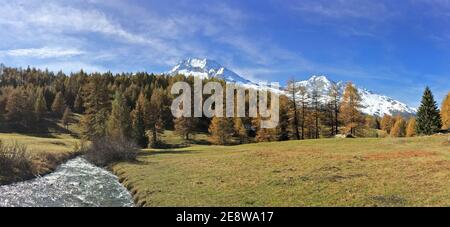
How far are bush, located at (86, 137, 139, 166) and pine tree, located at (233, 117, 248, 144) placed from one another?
46730 mm

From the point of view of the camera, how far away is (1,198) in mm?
35375

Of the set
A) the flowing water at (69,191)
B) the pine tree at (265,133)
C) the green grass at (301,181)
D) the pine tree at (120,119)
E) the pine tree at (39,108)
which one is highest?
the pine tree at (39,108)

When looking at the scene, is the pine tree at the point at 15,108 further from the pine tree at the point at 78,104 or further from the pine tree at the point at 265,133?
the pine tree at the point at 265,133

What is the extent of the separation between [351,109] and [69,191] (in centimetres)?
7060

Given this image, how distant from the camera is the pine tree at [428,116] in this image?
94.4 meters

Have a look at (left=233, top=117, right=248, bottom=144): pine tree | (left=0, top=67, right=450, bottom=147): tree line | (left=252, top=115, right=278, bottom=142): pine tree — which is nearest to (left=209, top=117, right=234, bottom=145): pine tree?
(left=0, top=67, right=450, bottom=147): tree line

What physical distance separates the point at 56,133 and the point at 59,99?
26.0 metres

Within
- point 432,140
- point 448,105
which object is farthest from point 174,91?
point 432,140

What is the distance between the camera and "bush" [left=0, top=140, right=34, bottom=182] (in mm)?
46594

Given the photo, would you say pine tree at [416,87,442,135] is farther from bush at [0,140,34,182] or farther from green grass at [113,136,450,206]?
bush at [0,140,34,182]

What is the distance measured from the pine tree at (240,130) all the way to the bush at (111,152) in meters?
46.7

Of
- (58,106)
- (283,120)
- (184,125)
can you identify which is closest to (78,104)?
(58,106)

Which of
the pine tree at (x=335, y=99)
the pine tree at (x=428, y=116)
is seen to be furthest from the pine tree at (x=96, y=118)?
the pine tree at (x=428, y=116)

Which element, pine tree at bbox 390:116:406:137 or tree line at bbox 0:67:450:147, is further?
pine tree at bbox 390:116:406:137
